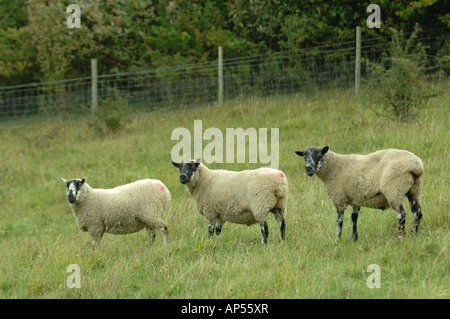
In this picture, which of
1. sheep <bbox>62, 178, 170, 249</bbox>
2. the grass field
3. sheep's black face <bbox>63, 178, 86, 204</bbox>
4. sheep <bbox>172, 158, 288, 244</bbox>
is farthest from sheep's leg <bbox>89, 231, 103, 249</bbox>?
sheep <bbox>172, 158, 288, 244</bbox>

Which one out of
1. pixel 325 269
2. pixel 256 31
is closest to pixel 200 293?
pixel 325 269

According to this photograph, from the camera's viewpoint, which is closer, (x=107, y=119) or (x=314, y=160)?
(x=314, y=160)

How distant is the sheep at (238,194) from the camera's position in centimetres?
707

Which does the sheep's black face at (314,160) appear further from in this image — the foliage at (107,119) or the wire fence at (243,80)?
the foliage at (107,119)

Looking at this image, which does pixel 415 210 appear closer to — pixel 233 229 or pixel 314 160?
pixel 314 160

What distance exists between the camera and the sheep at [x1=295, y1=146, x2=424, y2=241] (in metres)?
6.26

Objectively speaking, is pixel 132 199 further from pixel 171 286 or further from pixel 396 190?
pixel 396 190

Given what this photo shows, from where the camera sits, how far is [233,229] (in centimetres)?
819

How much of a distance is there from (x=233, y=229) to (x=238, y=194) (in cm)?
100

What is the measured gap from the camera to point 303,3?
17.7 m

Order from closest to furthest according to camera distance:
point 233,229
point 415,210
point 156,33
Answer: point 415,210
point 233,229
point 156,33

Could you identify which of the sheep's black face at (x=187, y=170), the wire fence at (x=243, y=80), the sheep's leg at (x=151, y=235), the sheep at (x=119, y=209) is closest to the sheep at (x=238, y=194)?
→ the sheep's black face at (x=187, y=170)

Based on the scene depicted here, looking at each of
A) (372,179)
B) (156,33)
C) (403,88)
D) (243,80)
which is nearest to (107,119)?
(243,80)
